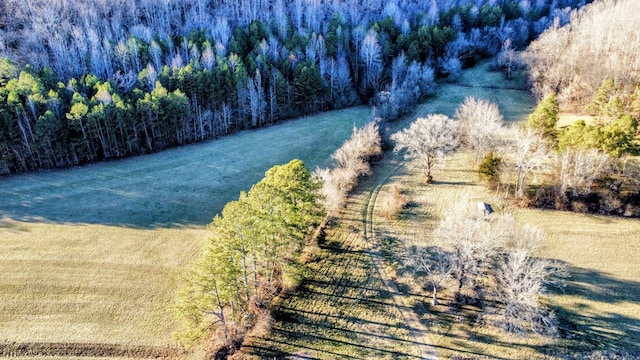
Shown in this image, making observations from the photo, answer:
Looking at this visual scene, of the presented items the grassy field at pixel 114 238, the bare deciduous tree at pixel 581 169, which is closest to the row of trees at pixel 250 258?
the grassy field at pixel 114 238

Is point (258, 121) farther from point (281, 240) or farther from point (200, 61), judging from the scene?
point (281, 240)

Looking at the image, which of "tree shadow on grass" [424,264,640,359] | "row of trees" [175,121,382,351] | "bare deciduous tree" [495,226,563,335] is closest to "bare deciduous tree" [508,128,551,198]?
"tree shadow on grass" [424,264,640,359]

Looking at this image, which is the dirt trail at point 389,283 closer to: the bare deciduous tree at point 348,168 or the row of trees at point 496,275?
the row of trees at point 496,275

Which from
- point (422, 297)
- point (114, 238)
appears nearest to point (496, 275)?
point (422, 297)

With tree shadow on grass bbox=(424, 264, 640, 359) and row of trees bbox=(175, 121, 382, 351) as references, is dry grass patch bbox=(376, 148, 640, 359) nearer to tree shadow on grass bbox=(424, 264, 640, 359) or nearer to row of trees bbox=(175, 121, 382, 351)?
tree shadow on grass bbox=(424, 264, 640, 359)

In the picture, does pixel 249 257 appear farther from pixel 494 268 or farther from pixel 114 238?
pixel 494 268
